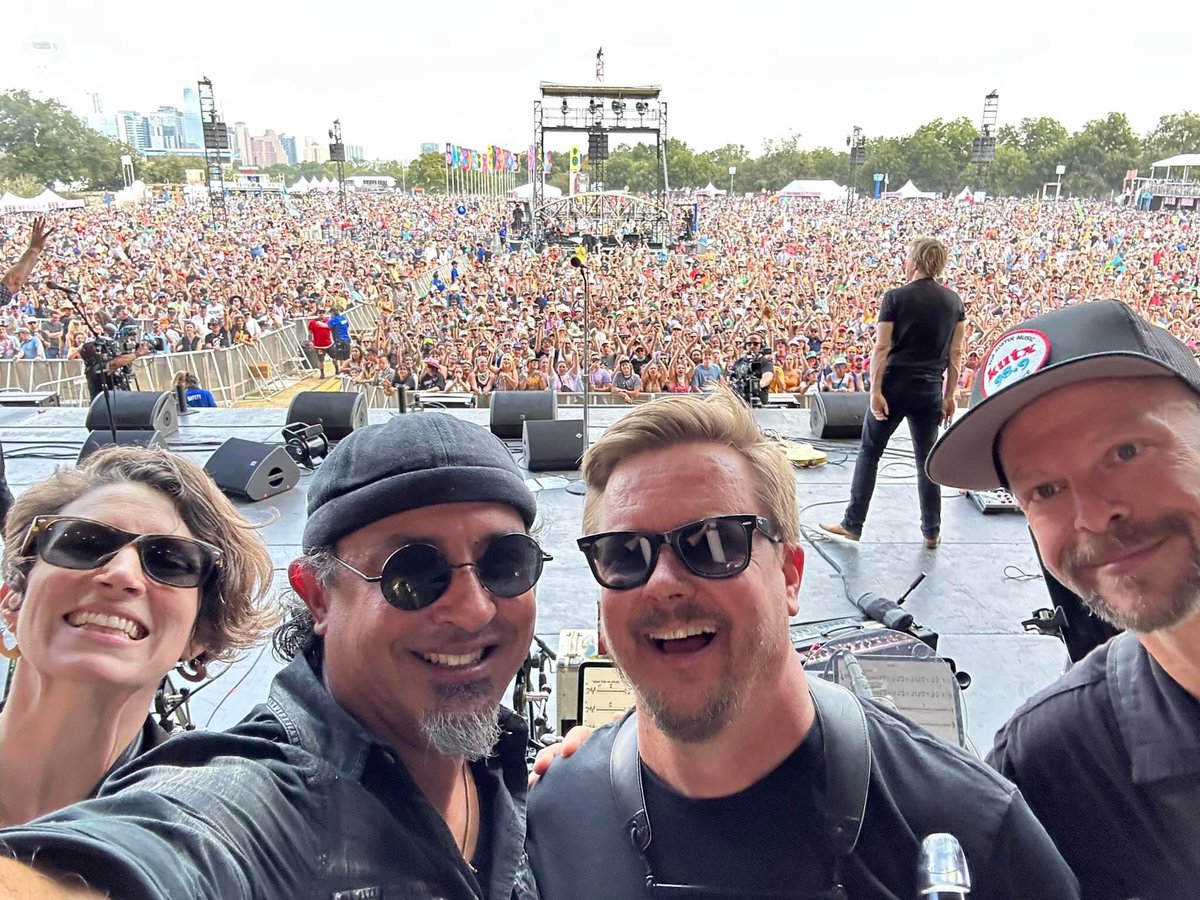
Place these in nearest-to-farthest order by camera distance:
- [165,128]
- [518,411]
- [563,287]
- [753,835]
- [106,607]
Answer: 1. [753,835]
2. [106,607]
3. [518,411]
4. [563,287]
5. [165,128]

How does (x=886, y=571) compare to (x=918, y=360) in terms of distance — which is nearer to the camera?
(x=918, y=360)

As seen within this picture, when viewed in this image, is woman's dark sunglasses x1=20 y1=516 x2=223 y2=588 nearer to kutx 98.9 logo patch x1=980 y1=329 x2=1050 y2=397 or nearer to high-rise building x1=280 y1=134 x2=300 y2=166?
kutx 98.9 logo patch x1=980 y1=329 x2=1050 y2=397

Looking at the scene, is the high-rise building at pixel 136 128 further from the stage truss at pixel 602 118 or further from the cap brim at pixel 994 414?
the cap brim at pixel 994 414

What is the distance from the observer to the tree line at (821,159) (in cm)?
5491

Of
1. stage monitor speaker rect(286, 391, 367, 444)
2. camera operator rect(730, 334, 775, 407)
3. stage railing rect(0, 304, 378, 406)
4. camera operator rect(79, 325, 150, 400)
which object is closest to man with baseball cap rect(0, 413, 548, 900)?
stage monitor speaker rect(286, 391, 367, 444)

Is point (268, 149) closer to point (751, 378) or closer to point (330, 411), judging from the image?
→ point (330, 411)

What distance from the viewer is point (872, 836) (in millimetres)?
1155

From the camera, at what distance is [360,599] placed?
1.38 metres

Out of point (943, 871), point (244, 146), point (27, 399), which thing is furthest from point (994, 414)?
point (244, 146)

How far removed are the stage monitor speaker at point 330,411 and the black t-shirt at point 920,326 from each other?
457 centimetres

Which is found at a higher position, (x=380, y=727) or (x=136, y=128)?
(x=136, y=128)

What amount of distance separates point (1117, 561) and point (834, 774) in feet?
2.07

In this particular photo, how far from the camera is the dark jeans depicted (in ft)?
14.7

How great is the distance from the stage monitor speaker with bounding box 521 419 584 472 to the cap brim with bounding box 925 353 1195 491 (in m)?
4.88
